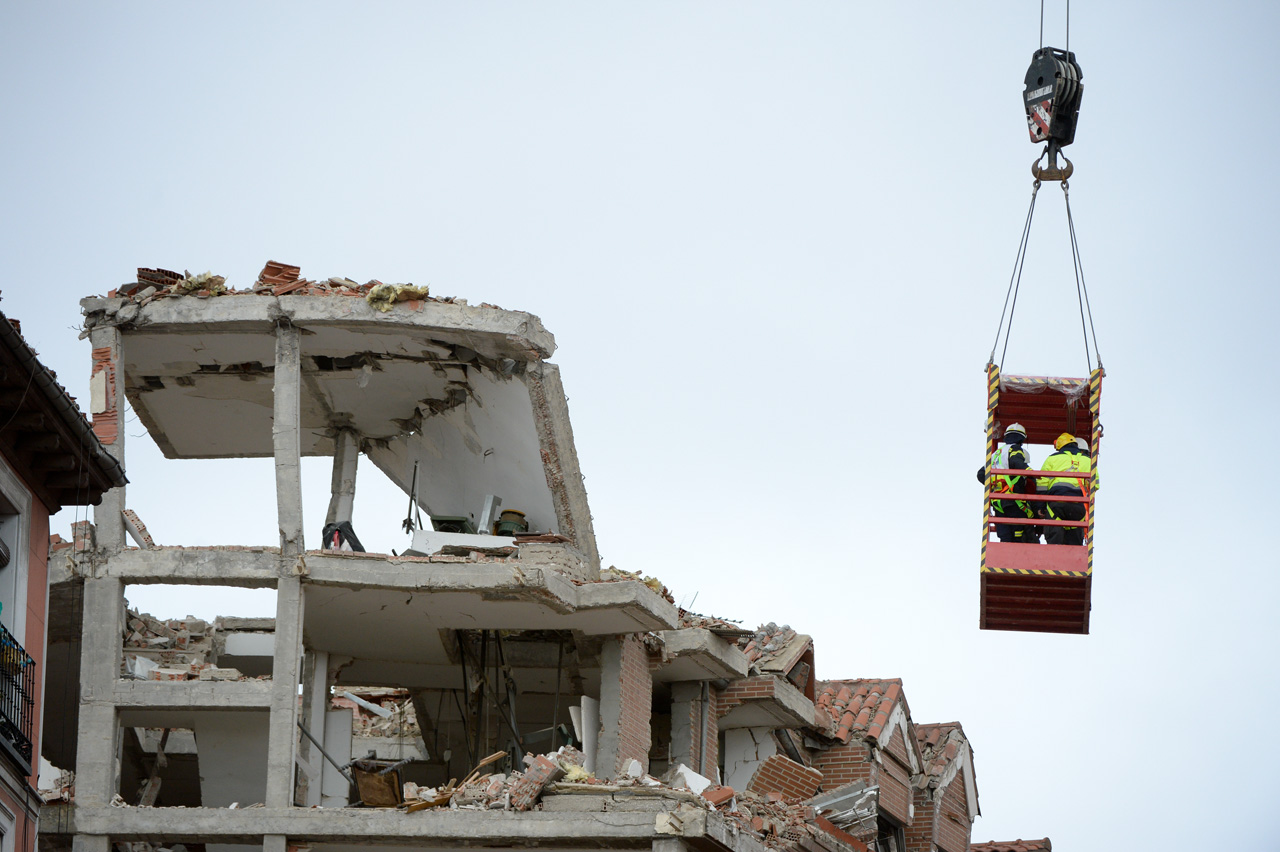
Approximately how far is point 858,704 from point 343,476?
30.9 feet

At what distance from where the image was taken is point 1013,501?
2298cm

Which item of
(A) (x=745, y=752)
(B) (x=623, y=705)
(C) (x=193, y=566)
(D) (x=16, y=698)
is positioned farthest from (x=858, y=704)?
(D) (x=16, y=698)

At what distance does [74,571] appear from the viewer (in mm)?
24625

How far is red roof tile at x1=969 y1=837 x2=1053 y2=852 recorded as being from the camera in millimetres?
34625

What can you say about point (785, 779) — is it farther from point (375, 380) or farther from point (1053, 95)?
point (1053, 95)

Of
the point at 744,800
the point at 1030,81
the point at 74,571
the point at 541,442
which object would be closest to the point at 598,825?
the point at 744,800

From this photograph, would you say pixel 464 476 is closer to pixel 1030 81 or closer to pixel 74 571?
pixel 74 571

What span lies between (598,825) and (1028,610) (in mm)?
5873

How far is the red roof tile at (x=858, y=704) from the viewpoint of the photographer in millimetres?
30312

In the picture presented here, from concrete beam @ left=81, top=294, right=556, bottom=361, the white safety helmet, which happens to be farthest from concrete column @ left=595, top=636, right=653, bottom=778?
the white safety helmet

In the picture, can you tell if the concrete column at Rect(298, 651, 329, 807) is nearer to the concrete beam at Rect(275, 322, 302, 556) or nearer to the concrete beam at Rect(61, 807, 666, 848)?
the concrete beam at Rect(61, 807, 666, 848)

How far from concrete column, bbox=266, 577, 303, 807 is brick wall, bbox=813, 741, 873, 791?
9.36m

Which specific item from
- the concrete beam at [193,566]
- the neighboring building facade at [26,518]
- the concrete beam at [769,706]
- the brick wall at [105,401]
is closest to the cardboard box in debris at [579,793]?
the concrete beam at [769,706]

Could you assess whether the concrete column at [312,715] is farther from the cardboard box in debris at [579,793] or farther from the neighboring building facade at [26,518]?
the neighboring building facade at [26,518]
